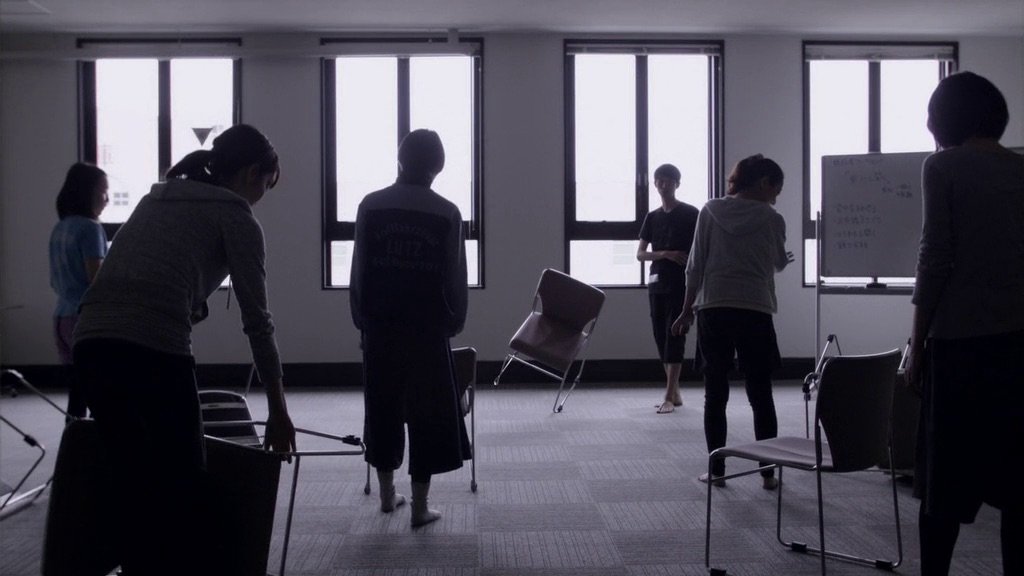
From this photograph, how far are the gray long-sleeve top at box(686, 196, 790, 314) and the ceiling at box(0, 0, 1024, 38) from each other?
3123 millimetres

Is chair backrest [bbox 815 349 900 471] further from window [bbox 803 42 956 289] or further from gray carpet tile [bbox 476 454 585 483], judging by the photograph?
window [bbox 803 42 956 289]

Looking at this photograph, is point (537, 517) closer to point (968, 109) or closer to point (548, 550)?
point (548, 550)

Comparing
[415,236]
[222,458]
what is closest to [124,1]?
[415,236]

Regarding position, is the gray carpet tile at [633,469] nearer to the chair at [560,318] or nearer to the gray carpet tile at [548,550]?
the gray carpet tile at [548,550]

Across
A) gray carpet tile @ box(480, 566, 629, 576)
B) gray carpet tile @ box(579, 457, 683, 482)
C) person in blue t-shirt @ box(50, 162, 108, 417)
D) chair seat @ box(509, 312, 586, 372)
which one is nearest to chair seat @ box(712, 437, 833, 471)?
gray carpet tile @ box(480, 566, 629, 576)

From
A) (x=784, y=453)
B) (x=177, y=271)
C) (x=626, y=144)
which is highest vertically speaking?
(x=626, y=144)

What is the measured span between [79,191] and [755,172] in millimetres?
2823

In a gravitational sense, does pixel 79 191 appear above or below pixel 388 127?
below

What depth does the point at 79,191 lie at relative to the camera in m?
3.76

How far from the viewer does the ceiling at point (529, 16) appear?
6387 mm

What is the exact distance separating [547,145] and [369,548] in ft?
15.6

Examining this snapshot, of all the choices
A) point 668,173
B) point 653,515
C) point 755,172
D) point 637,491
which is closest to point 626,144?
point 668,173

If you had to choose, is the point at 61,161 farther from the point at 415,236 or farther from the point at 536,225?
the point at 415,236

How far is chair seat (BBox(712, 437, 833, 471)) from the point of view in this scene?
2.64 meters
